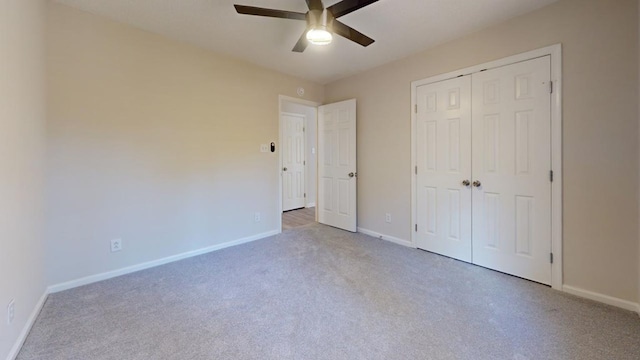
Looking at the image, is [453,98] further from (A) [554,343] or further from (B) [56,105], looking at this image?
(B) [56,105]

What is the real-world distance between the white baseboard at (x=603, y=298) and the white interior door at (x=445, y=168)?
832 millimetres

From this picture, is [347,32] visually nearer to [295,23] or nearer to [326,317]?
[295,23]

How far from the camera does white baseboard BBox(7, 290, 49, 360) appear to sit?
152 cm

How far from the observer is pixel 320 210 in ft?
15.4

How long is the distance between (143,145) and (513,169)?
11.9 ft

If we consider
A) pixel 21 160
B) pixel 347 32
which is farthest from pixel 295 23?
pixel 21 160

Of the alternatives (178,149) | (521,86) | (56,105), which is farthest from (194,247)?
(521,86)

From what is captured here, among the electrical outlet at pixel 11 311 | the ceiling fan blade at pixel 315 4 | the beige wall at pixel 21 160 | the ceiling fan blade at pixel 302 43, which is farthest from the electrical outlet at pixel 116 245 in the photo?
the ceiling fan blade at pixel 315 4

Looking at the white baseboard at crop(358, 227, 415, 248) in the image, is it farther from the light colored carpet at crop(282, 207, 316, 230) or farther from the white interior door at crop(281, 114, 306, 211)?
the white interior door at crop(281, 114, 306, 211)

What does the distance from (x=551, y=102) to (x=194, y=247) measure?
3.84 metres

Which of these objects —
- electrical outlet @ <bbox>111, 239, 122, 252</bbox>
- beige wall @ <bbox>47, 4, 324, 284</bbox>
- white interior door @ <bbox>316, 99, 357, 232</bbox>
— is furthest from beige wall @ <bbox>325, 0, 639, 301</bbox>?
electrical outlet @ <bbox>111, 239, 122, 252</bbox>

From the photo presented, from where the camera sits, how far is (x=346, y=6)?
75.6 inches

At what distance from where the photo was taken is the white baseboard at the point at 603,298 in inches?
77.4

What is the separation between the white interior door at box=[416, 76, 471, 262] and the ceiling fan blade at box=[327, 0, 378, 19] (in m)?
1.59
